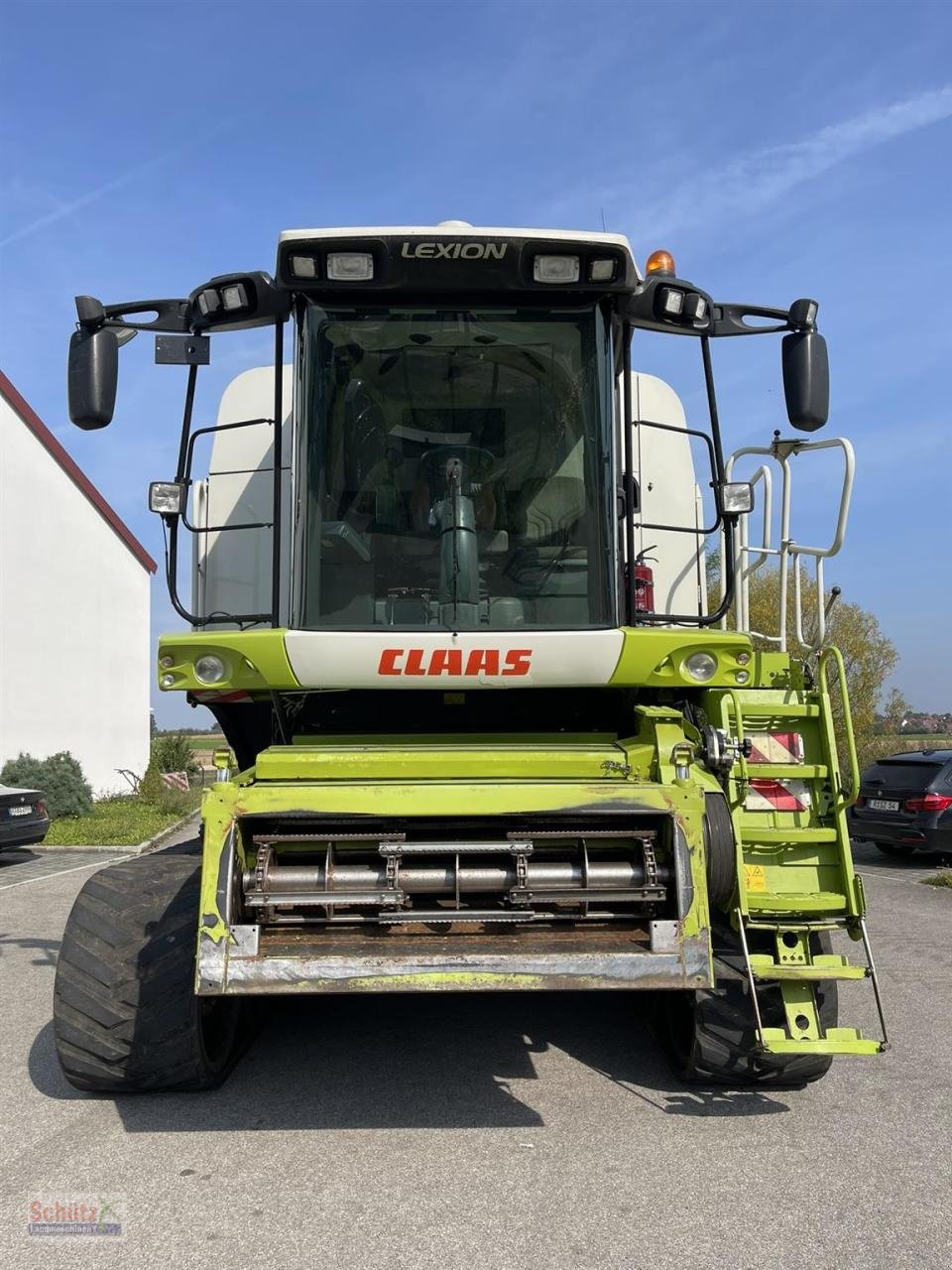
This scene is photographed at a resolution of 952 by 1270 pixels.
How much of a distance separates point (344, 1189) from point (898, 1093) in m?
2.38

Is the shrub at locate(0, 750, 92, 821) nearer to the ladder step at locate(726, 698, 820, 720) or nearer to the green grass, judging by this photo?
the green grass

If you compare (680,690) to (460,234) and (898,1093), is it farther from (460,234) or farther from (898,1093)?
(460,234)

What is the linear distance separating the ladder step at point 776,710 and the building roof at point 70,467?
608 inches

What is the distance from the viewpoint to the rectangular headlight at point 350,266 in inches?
173

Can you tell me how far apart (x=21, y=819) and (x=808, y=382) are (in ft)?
36.0

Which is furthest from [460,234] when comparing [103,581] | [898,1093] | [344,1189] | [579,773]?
[103,581]

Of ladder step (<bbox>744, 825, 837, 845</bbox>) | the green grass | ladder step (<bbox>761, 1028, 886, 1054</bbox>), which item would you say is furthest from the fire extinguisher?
the green grass

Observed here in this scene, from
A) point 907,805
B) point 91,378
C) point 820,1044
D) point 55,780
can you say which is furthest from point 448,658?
point 55,780

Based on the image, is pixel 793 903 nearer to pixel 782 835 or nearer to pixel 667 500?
pixel 782 835

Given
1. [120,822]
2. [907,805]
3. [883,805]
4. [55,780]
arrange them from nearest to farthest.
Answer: [907,805], [883,805], [55,780], [120,822]

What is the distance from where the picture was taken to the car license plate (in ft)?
41.0

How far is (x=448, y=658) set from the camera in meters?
4.27

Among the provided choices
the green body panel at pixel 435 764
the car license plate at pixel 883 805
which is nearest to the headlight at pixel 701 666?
the green body panel at pixel 435 764

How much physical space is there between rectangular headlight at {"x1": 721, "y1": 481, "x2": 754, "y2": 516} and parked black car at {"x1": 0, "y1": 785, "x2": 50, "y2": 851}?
34.1 ft
